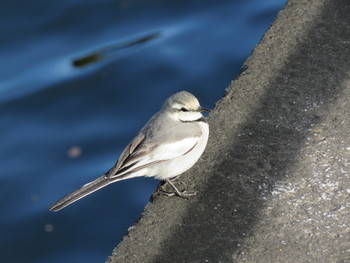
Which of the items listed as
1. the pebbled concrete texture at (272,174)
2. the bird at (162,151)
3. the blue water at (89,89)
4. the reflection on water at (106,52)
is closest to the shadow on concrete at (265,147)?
the pebbled concrete texture at (272,174)

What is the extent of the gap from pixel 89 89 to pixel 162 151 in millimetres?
3982

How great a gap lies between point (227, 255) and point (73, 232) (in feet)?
9.42

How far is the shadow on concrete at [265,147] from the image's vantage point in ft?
16.1

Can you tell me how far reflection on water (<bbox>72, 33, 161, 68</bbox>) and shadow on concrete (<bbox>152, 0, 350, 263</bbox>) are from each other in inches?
129

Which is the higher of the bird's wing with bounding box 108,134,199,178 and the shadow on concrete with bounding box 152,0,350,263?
the bird's wing with bounding box 108,134,199,178

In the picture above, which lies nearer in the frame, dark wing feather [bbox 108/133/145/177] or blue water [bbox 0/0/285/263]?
dark wing feather [bbox 108/133/145/177]

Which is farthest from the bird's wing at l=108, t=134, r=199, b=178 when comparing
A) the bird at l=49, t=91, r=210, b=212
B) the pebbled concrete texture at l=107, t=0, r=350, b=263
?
the pebbled concrete texture at l=107, t=0, r=350, b=263

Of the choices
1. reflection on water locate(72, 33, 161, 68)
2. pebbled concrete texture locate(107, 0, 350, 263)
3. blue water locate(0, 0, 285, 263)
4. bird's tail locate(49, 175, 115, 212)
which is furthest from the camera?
reflection on water locate(72, 33, 161, 68)

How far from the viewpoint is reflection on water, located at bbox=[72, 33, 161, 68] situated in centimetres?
966

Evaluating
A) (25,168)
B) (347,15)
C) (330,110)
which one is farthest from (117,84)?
(330,110)

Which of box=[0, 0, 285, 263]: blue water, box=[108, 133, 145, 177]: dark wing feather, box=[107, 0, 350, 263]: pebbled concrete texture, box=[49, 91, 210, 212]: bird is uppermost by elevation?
box=[108, 133, 145, 177]: dark wing feather

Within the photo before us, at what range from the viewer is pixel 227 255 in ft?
15.6

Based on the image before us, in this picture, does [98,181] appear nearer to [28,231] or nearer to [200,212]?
[200,212]

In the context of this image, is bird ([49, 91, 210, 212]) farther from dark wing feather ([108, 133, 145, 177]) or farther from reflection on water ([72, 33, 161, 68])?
reflection on water ([72, 33, 161, 68])
